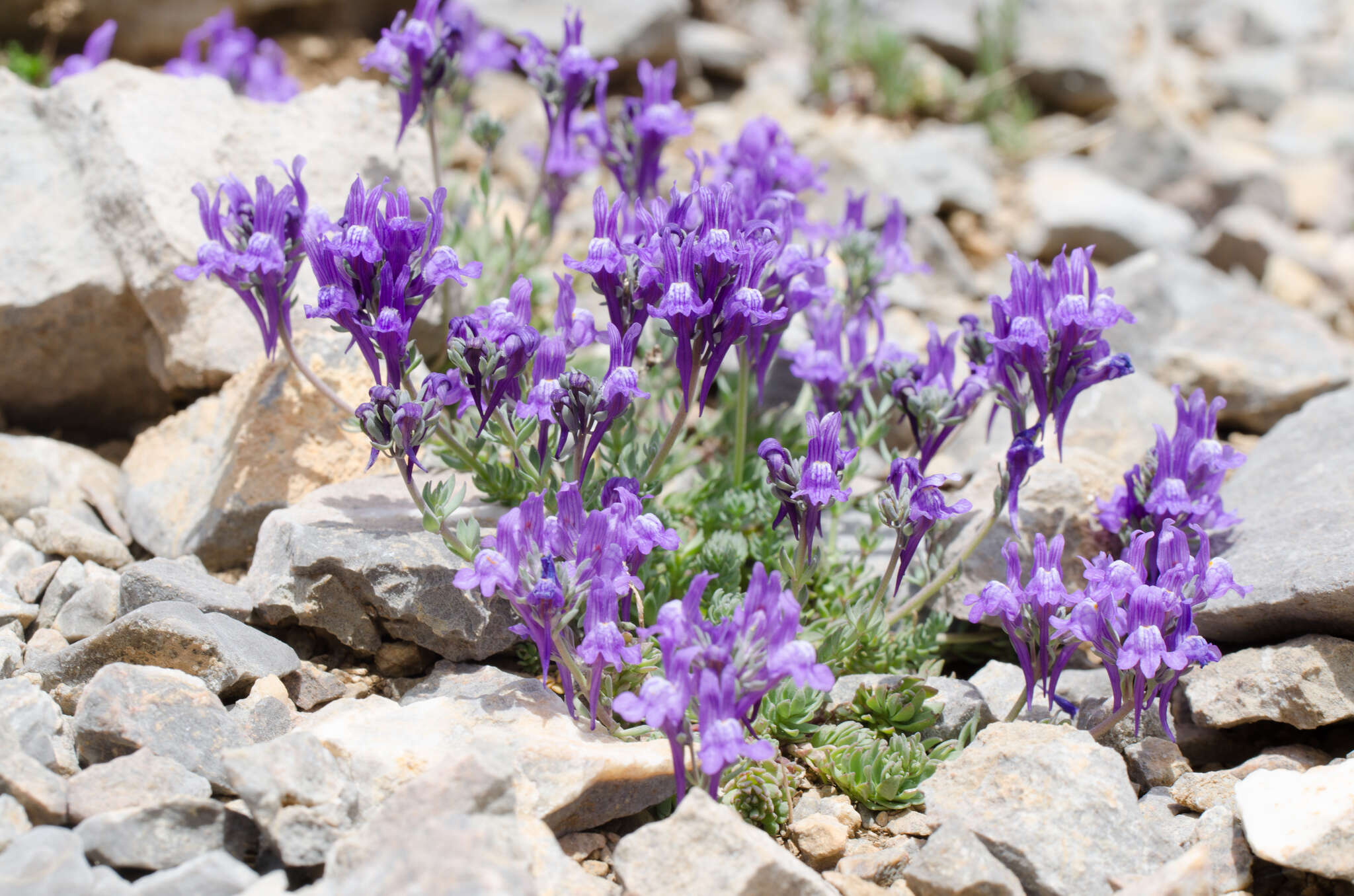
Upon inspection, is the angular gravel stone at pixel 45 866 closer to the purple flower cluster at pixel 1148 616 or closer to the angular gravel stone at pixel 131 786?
the angular gravel stone at pixel 131 786

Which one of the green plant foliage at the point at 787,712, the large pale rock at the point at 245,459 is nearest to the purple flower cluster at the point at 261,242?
the large pale rock at the point at 245,459

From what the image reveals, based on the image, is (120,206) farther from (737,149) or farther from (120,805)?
(120,805)

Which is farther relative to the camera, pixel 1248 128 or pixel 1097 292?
pixel 1248 128

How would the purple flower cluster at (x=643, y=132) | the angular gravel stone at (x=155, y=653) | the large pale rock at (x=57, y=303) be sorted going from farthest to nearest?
the large pale rock at (x=57, y=303)
the purple flower cluster at (x=643, y=132)
the angular gravel stone at (x=155, y=653)

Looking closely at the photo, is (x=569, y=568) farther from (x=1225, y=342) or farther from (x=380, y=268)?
(x=1225, y=342)

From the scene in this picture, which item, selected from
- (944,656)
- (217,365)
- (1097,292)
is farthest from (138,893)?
(1097,292)

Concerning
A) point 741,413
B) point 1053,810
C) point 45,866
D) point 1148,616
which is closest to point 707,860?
point 1053,810

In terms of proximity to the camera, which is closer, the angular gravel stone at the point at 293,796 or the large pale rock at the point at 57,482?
the angular gravel stone at the point at 293,796
